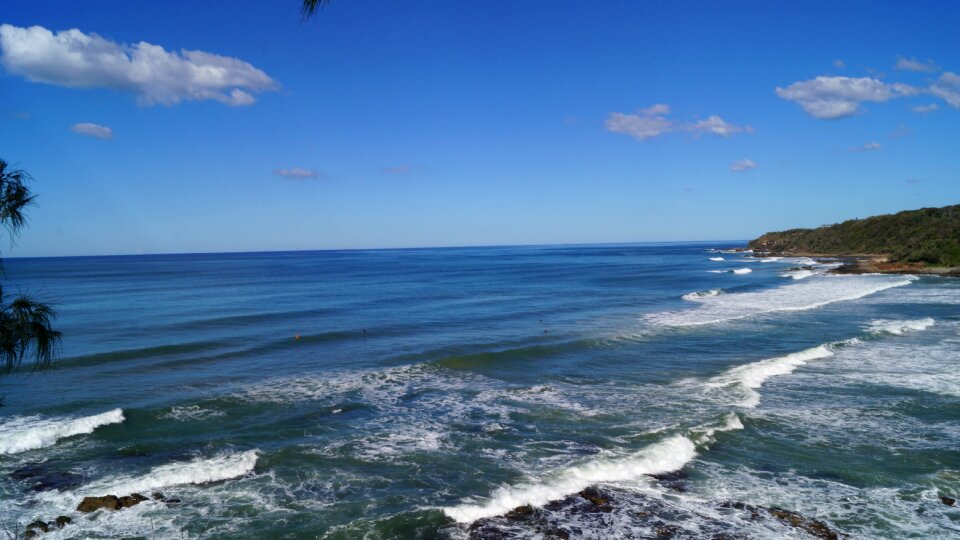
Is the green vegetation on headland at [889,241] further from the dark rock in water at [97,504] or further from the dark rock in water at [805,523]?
the dark rock in water at [97,504]

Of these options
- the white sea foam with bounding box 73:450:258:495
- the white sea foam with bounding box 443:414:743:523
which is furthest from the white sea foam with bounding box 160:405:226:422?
the white sea foam with bounding box 443:414:743:523

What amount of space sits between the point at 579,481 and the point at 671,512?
210 cm

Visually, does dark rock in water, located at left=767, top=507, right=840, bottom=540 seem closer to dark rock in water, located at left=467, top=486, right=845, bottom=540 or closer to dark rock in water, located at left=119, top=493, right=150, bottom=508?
dark rock in water, located at left=467, top=486, right=845, bottom=540

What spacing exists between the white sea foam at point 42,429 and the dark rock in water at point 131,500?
522 cm

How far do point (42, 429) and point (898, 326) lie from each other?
126 feet

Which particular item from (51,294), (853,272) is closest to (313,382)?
(51,294)

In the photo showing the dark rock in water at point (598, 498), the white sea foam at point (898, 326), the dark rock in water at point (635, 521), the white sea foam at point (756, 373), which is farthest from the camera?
the white sea foam at point (898, 326)

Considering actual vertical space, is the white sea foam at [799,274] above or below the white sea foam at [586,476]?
above

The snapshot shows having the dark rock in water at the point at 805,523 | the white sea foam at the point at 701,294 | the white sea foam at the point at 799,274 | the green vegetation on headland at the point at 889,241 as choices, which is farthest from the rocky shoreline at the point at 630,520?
the green vegetation on headland at the point at 889,241

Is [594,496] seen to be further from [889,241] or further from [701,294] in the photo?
[889,241]

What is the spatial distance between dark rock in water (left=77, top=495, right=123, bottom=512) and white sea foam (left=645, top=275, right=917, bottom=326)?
28810mm

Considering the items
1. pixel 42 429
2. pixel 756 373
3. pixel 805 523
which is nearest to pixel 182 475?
pixel 42 429

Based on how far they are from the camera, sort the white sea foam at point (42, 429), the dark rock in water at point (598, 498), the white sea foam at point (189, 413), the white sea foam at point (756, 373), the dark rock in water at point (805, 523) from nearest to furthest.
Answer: the dark rock in water at point (805, 523)
the dark rock in water at point (598, 498)
the white sea foam at point (42, 429)
the white sea foam at point (189, 413)
the white sea foam at point (756, 373)

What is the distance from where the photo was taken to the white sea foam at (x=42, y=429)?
14.9 metres
